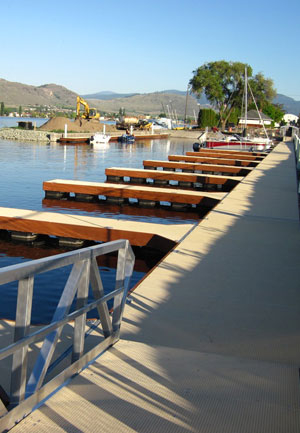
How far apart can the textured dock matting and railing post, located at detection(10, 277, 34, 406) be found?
0.57 feet

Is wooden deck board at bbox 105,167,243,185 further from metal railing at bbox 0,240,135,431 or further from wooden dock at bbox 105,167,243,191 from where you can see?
metal railing at bbox 0,240,135,431

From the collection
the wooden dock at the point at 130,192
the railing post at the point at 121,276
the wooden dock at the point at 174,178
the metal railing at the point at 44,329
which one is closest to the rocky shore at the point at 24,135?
the wooden dock at the point at 174,178

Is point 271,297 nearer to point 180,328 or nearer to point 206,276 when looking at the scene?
point 206,276

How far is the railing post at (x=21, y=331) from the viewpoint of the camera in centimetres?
254

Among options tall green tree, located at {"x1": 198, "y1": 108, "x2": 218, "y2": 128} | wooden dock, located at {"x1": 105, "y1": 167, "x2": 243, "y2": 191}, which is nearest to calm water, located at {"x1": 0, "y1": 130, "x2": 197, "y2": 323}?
wooden dock, located at {"x1": 105, "y1": 167, "x2": 243, "y2": 191}

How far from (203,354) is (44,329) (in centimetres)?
170

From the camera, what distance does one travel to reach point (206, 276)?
641cm

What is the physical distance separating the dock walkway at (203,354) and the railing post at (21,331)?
0.18 meters

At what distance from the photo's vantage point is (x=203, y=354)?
410cm

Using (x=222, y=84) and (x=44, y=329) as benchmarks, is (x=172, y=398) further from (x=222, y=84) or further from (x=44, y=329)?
(x=222, y=84)

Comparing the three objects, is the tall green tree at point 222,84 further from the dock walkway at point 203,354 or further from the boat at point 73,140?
the dock walkway at point 203,354

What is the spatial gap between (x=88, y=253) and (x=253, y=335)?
218 centimetres

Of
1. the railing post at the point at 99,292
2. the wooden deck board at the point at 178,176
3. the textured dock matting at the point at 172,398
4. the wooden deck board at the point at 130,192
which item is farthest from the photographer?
the wooden deck board at the point at 178,176

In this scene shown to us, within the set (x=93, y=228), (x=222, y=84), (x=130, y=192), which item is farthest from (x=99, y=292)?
(x=222, y=84)
